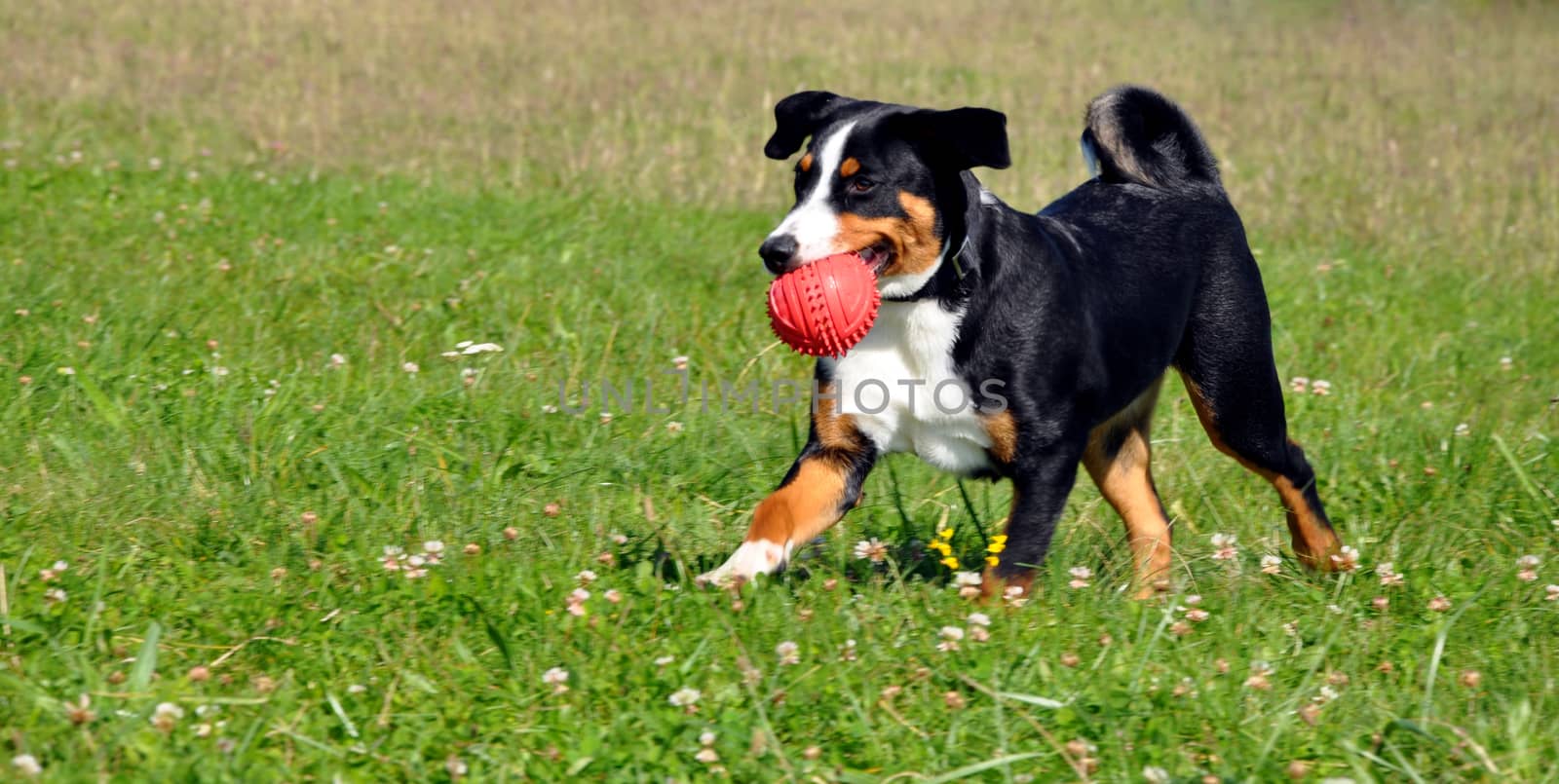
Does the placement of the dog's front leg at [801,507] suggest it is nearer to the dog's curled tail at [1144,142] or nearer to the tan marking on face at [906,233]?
the tan marking on face at [906,233]

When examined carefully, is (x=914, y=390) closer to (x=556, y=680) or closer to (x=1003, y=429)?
(x=1003, y=429)

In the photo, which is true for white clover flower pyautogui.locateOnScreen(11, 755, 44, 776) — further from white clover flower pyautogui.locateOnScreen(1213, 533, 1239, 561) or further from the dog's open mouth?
white clover flower pyautogui.locateOnScreen(1213, 533, 1239, 561)

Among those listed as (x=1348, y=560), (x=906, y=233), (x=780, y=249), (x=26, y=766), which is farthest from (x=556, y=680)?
(x=1348, y=560)

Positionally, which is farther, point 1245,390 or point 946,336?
point 1245,390

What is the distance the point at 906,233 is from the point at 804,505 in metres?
0.68

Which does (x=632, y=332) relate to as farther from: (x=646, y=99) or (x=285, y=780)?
(x=646, y=99)

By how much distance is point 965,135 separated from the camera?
3.56m

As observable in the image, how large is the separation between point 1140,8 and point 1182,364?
41.6 feet

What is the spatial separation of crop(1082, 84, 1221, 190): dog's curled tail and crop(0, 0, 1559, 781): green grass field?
1020mm

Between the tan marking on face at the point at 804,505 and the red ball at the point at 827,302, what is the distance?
0.32 metres

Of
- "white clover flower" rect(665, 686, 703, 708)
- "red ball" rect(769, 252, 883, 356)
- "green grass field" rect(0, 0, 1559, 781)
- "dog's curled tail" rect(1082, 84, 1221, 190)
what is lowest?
"green grass field" rect(0, 0, 1559, 781)

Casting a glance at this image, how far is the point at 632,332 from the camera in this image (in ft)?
19.2

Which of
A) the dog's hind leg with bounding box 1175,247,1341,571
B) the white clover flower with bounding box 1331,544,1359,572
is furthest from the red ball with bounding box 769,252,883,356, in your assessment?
the white clover flower with bounding box 1331,544,1359,572

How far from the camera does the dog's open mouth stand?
359 cm
